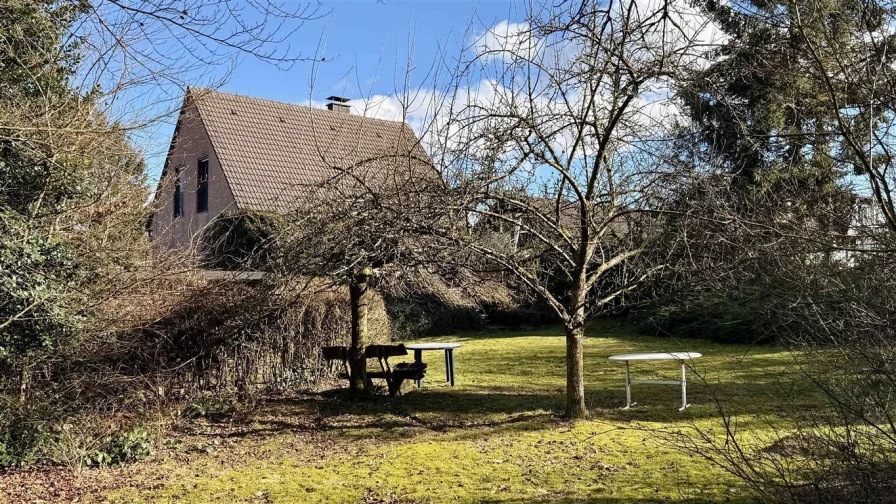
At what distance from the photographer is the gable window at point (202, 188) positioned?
69.6 feet

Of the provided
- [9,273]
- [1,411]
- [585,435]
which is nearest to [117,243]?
[9,273]

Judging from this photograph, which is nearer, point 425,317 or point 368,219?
point 368,219

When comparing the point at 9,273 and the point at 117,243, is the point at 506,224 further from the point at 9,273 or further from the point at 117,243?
the point at 9,273

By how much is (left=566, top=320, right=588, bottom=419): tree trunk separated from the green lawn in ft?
0.72

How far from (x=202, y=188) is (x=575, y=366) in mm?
16381

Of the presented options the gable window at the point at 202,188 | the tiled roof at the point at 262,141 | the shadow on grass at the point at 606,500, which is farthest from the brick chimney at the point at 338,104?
the shadow on grass at the point at 606,500

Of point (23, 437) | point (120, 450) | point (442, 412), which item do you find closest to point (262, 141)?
point (442, 412)

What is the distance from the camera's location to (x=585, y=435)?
7.84 metres

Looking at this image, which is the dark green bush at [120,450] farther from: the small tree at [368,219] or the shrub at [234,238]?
the shrub at [234,238]

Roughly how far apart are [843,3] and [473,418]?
643 centimetres

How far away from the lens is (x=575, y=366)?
8297mm

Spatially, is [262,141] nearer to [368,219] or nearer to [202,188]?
[202,188]

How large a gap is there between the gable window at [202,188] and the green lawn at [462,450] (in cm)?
1207

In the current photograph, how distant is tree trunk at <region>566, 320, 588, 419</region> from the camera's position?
8.19 metres
